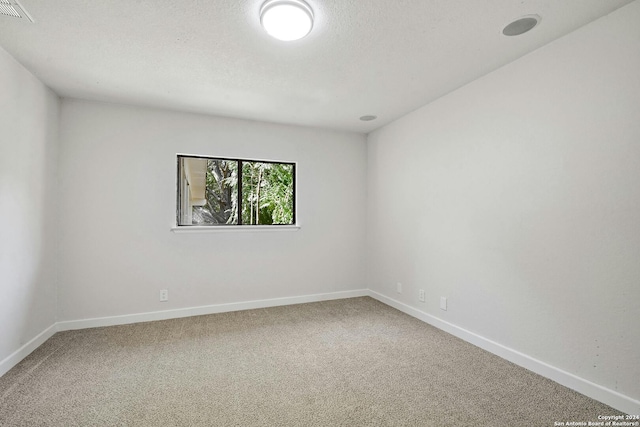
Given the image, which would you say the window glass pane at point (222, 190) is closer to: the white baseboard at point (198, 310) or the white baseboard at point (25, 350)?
the white baseboard at point (198, 310)

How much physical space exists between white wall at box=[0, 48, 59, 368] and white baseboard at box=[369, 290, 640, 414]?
3672 millimetres

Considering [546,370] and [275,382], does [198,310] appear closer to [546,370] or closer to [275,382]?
[275,382]

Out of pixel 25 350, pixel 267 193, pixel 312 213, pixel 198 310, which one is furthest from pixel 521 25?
pixel 25 350

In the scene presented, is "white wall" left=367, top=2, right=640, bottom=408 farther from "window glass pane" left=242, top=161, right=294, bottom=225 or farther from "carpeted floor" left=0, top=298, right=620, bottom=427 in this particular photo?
"window glass pane" left=242, top=161, right=294, bottom=225

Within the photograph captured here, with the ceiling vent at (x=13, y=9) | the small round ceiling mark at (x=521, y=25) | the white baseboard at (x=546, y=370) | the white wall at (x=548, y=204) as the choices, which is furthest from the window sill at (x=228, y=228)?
the small round ceiling mark at (x=521, y=25)

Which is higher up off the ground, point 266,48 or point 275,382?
point 266,48

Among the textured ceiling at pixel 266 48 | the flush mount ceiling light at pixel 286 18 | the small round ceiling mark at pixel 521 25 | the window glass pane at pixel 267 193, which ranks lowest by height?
the window glass pane at pixel 267 193

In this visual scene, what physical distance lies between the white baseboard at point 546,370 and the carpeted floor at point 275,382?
5 centimetres

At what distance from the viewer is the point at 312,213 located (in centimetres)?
418

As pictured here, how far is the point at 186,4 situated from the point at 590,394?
3.43 meters

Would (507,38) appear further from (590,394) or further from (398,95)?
(590,394)

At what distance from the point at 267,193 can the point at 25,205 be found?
2.36m

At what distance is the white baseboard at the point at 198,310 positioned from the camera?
3.17 metres

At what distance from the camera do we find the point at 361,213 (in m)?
4.46
